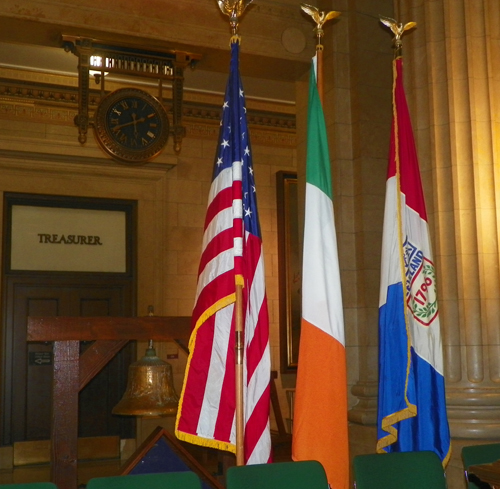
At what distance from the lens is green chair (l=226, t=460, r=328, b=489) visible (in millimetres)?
3680

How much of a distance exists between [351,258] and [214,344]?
2427mm

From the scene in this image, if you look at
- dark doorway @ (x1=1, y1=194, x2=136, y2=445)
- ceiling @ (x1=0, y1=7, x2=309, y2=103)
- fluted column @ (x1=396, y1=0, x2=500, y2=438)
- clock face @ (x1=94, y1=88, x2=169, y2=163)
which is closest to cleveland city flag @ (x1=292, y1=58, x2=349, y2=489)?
fluted column @ (x1=396, y1=0, x2=500, y2=438)

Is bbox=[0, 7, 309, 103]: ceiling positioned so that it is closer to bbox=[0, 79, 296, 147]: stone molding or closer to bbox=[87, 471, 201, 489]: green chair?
Result: bbox=[0, 79, 296, 147]: stone molding

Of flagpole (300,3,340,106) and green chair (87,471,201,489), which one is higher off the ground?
flagpole (300,3,340,106)

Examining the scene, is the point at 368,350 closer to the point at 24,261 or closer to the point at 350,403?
the point at 350,403

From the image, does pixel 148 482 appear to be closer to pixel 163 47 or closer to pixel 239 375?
pixel 239 375

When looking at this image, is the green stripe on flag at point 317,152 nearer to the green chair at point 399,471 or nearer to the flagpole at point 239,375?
the flagpole at point 239,375

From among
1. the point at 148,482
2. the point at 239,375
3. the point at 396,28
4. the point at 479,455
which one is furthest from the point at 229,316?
the point at 396,28

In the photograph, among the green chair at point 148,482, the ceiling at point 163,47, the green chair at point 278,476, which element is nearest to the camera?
the green chair at point 148,482

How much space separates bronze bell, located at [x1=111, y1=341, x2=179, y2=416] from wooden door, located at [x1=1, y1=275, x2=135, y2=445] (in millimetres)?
4429

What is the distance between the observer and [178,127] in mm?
7238

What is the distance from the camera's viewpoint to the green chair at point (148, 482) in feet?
11.4

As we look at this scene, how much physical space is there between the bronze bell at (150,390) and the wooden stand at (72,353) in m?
0.30

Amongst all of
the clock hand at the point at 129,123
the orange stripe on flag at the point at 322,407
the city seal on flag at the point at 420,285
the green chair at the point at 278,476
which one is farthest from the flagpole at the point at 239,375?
the clock hand at the point at 129,123
